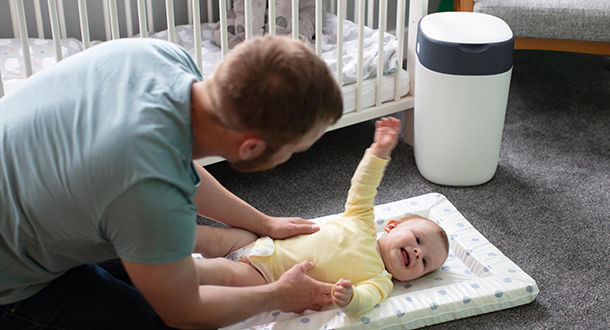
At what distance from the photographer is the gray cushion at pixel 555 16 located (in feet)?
8.29

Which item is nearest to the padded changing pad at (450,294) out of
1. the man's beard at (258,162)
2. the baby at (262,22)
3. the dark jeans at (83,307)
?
the dark jeans at (83,307)

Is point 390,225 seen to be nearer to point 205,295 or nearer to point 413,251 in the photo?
point 413,251

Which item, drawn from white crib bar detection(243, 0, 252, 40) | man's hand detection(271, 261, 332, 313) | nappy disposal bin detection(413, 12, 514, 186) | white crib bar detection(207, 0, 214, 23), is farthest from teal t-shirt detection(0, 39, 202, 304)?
white crib bar detection(207, 0, 214, 23)

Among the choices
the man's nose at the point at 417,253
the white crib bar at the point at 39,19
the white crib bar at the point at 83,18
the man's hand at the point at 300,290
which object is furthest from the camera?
the white crib bar at the point at 39,19

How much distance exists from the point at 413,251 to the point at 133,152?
877mm

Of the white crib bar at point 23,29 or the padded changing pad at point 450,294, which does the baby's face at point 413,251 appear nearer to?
the padded changing pad at point 450,294

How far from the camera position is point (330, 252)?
163 centimetres

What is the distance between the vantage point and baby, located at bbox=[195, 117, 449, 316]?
5.24 feet

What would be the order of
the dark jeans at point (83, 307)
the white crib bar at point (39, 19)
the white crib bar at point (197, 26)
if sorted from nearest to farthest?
the dark jeans at point (83, 307) < the white crib bar at point (197, 26) < the white crib bar at point (39, 19)

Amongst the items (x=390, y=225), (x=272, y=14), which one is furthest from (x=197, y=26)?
(x=390, y=225)

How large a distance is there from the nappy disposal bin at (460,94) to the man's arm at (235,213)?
77 cm

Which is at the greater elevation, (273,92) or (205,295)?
(273,92)

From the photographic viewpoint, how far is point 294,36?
210 centimetres

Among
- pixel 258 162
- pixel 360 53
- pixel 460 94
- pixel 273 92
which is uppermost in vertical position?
pixel 273 92
